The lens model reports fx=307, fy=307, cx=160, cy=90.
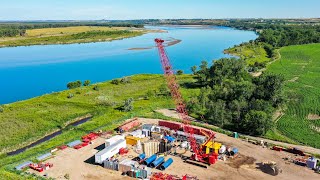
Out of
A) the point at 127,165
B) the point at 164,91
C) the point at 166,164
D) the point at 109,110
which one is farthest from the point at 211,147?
the point at 164,91

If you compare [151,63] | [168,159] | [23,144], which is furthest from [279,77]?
[151,63]

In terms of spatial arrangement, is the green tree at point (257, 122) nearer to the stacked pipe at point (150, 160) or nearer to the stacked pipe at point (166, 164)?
the stacked pipe at point (166, 164)

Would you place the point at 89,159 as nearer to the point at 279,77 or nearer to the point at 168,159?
the point at 168,159

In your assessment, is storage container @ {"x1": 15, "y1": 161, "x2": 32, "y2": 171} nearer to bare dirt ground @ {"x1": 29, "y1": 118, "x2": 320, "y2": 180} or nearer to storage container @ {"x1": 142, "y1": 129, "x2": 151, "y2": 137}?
bare dirt ground @ {"x1": 29, "y1": 118, "x2": 320, "y2": 180}

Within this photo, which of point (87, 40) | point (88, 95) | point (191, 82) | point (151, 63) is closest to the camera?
point (88, 95)

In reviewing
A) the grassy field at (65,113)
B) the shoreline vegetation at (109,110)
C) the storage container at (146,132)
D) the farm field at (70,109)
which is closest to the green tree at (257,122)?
the shoreline vegetation at (109,110)

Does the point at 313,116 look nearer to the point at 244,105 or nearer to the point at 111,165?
the point at 244,105

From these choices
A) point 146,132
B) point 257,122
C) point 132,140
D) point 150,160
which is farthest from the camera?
point 146,132
